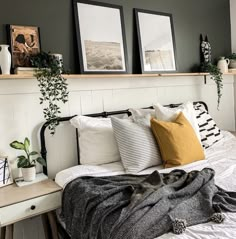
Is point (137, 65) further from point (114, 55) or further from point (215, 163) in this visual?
point (215, 163)

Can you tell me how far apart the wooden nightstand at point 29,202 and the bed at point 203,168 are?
75 mm

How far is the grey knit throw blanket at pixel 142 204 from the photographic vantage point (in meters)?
1.21

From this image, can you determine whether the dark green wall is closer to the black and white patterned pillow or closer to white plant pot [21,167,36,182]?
the black and white patterned pillow

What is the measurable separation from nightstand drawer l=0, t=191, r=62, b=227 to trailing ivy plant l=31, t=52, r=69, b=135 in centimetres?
51

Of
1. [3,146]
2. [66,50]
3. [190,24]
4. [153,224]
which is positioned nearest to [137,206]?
[153,224]

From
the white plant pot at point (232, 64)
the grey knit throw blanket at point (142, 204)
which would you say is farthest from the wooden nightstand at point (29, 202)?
the white plant pot at point (232, 64)

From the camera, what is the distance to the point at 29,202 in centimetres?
170

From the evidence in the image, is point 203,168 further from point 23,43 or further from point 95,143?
point 23,43

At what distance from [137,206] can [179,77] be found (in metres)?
1.94

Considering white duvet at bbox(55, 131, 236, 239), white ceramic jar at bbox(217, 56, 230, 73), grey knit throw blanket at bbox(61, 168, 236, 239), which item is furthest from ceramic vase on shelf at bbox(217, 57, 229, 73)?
grey knit throw blanket at bbox(61, 168, 236, 239)

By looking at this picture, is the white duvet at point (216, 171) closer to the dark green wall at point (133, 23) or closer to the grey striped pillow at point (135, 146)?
the grey striped pillow at point (135, 146)

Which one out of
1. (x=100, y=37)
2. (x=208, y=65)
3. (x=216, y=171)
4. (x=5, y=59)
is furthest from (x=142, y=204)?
(x=208, y=65)

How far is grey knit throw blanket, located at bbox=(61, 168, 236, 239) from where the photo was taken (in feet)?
3.99

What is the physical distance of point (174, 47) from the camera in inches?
113
